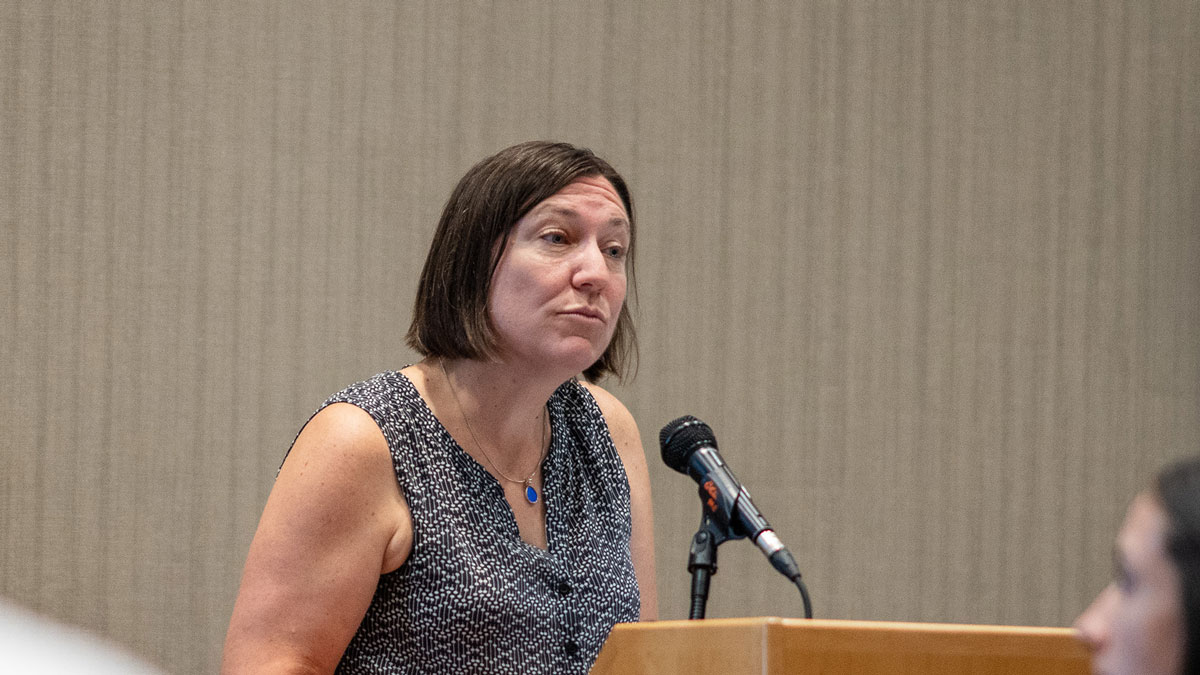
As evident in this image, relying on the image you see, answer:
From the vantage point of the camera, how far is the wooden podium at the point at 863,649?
110cm

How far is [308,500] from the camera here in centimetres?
169

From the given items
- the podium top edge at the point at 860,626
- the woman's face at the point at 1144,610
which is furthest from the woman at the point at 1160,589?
the podium top edge at the point at 860,626

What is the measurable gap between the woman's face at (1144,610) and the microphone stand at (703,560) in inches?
32.1

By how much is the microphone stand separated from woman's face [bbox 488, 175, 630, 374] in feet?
1.44

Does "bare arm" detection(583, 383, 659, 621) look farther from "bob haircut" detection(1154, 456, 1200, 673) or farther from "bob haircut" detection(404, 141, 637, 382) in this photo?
"bob haircut" detection(1154, 456, 1200, 673)

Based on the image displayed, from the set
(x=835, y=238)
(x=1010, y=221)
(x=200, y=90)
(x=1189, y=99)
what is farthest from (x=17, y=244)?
(x=1189, y=99)

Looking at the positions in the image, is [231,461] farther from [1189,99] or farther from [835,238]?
[1189,99]

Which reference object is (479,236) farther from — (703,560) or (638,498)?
(703,560)

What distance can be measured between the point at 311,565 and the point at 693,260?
1.39 m

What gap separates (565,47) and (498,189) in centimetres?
93

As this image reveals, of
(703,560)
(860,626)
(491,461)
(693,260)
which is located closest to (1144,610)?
(860,626)

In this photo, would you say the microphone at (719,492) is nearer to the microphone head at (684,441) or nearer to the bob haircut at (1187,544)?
the microphone head at (684,441)

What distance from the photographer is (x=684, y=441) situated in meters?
1.60

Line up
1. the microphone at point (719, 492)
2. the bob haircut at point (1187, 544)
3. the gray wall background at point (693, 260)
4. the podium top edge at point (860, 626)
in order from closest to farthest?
the bob haircut at point (1187, 544) < the podium top edge at point (860, 626) < the microphone at point (719, 492) < the gray wall background at point (693, 260)
